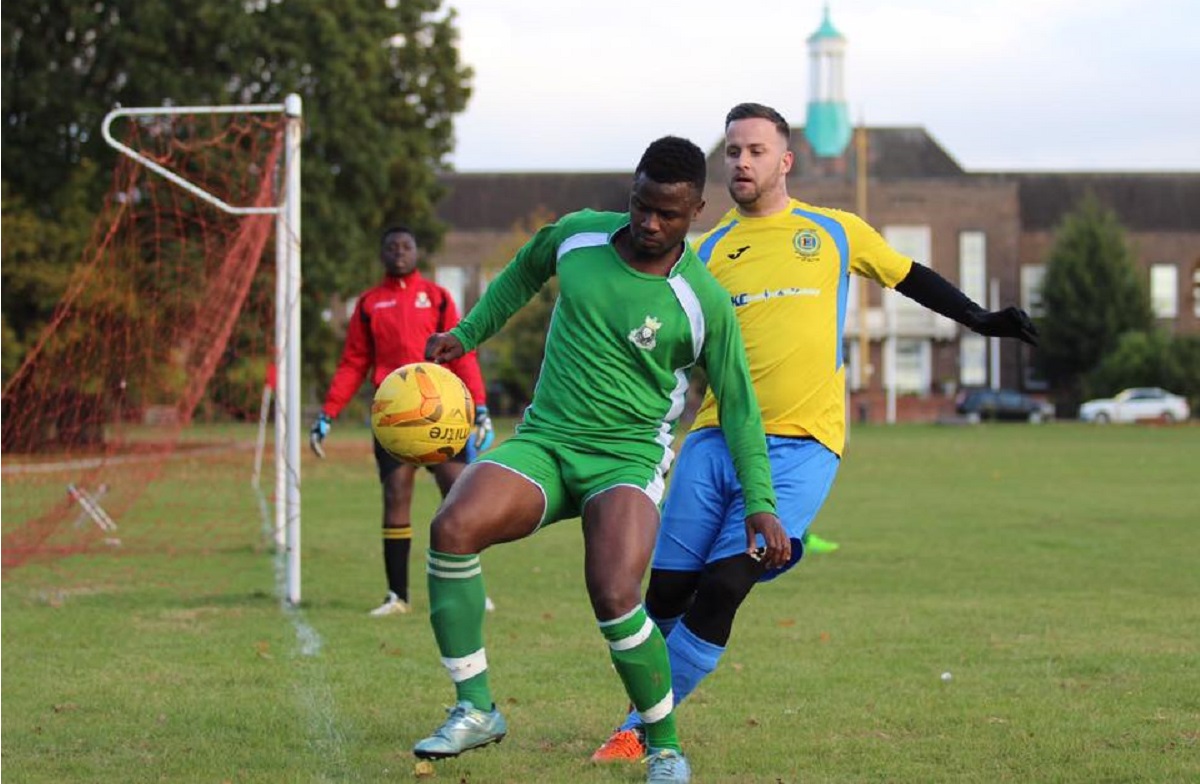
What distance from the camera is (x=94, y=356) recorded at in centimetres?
1792

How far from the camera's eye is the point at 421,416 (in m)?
6.69

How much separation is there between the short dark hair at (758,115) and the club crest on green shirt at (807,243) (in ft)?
1.30

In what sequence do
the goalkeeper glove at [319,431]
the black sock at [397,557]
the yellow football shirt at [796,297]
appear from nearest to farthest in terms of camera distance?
the yellow football shirt at [796,297] → the goalkeeper glove at [319,431] → the black sock at [397,557]

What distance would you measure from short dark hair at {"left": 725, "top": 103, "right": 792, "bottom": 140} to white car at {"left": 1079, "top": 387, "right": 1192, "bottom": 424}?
61.3 metres

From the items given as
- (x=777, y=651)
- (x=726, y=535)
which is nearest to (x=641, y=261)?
(x=726, y=535)

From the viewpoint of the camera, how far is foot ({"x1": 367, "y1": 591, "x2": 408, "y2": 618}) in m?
11.5

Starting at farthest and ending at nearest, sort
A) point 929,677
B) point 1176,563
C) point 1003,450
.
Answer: point 1003,450
point 1176,563
point 929,677

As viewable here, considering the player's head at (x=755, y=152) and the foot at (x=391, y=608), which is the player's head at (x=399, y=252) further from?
the player's head at (x=755, y=152)

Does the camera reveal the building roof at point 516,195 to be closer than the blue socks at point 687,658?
No

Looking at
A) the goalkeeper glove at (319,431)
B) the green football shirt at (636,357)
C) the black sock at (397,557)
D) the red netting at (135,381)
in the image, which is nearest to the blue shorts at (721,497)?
the green football shirt at (636,357)

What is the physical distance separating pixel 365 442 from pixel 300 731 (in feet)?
123

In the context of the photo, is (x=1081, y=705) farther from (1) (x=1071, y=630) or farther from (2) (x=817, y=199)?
(2) (x=817, y=199)

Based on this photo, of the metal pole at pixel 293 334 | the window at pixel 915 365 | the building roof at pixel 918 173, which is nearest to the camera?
the metal pole at pixel 293 334

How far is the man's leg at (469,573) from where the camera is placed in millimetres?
6195
